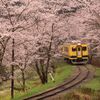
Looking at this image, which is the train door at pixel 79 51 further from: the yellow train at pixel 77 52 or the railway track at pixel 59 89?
the railway track at pixel 59 89

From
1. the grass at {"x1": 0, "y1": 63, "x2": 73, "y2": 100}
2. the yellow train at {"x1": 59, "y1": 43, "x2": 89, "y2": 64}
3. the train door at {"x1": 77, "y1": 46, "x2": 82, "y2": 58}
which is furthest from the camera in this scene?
the train door at {"x1": 77, "y1": 46, "x2": 82, "y2": 58}

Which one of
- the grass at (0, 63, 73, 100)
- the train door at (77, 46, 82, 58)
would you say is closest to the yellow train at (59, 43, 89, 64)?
the train door at (77, 46, 82, 58)

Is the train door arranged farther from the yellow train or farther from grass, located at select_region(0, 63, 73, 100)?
grass, located at select_region(0, 63, 73, 100)

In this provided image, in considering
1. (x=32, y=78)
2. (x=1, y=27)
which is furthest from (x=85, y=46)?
(x=1, y=27)

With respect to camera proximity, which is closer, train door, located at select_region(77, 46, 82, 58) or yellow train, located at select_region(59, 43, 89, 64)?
yellow train, located at select_region(59, 43, 89, 64)

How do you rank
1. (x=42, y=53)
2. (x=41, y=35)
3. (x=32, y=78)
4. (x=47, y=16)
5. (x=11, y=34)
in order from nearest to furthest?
(x=11, y=34) < (x=47, y=16) < (x=41, y=35) < (x=42, y=53) < (x=32, y=78)

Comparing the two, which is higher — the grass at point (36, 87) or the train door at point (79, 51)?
the train door at point (79, 51)

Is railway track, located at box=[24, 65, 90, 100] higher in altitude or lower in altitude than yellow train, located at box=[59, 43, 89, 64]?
lower

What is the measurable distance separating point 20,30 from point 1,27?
130 cm

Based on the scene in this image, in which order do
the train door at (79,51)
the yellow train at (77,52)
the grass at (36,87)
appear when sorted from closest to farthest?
the grass at (36,87), the yellow train at (77,52), the train door at (79,51)

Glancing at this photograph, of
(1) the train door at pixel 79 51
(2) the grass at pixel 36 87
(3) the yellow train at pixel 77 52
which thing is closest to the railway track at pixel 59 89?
(2) the grass at pixel 36 87

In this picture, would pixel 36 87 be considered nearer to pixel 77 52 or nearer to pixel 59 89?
pixel 59 89

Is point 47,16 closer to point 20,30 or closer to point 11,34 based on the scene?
point 20,30

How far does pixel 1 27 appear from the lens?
15.3m
